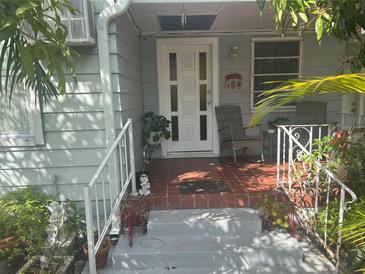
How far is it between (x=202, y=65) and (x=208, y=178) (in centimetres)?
207

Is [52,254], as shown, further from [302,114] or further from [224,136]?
[302,114]

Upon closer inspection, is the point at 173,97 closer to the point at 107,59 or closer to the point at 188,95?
the point at 188,95

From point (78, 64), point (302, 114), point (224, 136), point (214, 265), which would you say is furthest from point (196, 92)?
point (214, 265)

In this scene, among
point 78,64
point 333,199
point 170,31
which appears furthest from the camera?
point 170,31

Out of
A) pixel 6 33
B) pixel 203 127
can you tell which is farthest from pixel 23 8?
pixel 203 127

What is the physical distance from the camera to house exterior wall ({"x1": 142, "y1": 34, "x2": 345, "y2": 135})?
15.7 feet

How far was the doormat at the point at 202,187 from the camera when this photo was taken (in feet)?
10.6

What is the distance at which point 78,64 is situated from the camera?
2934mm

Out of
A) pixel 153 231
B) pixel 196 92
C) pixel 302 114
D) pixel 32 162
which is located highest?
pixel 196 92

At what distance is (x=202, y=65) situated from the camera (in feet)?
16.1

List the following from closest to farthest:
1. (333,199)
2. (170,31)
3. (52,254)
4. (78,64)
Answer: (52,254), (333,199), (78,64), (170,31)

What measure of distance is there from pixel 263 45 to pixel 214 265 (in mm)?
3615

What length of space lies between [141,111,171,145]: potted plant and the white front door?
0.47 m

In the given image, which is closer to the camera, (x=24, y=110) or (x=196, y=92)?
(x=24, y=110)
